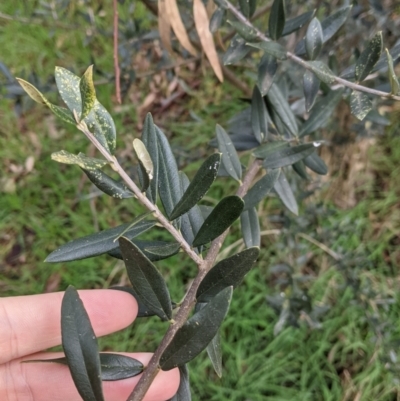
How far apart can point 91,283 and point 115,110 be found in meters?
0.86

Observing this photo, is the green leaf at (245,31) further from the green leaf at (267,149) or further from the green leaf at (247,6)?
the green leaf at (267,149)

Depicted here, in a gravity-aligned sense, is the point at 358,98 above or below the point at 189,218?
above

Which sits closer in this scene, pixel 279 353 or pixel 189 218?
pixel 189 218

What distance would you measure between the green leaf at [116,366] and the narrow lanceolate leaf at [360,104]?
51 centimetres

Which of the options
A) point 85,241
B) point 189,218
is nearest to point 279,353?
point 189,218

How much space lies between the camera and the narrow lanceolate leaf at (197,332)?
1.64 ft

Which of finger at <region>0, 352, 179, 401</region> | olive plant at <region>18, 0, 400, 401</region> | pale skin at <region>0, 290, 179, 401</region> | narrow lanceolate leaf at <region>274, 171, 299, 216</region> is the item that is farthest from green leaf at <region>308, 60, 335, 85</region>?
finger at <region>0, 352, 179, 401</region>

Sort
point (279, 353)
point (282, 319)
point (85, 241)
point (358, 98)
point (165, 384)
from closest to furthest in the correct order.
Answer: point (85, 241), point (358, 98), point (165, 384), point (282, 319), point (279, 353)

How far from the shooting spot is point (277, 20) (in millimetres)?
771

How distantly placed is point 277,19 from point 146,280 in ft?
1.67

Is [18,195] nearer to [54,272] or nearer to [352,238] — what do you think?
[54,272]

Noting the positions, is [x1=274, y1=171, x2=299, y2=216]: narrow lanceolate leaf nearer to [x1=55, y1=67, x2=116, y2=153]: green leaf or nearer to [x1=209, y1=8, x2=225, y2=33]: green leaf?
[x1=209, y1=8, x2=225, y2=33]: green leaf

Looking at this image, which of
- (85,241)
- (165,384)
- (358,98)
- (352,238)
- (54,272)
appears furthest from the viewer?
(54,272)

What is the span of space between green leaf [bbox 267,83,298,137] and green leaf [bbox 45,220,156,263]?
388 mm
